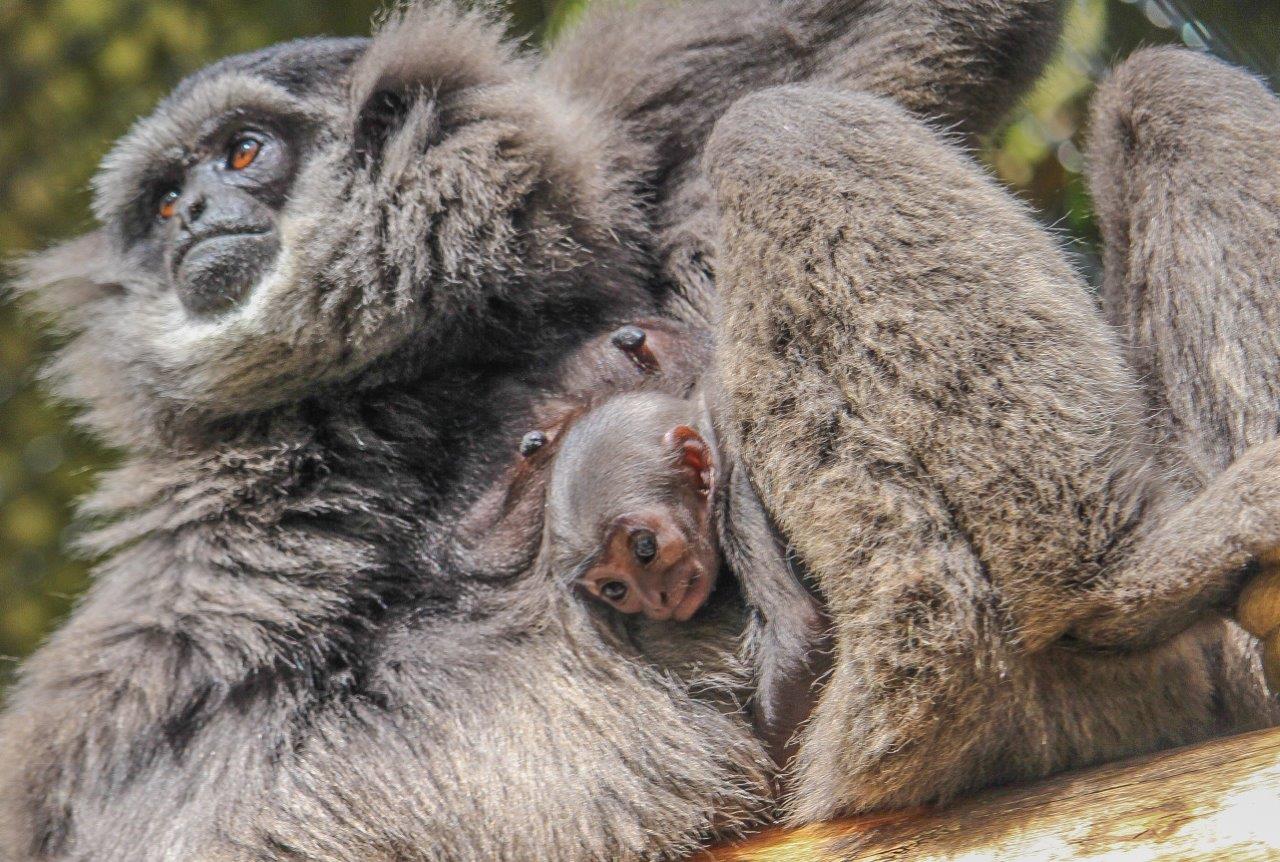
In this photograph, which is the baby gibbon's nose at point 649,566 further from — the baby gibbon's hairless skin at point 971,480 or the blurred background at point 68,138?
the blurred background at point 68,138

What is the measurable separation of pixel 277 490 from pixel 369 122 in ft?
4.28

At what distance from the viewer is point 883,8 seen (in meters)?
4.17

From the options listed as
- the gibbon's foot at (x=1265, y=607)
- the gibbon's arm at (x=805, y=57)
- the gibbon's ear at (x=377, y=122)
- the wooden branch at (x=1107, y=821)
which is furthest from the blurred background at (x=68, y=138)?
the wooden branch at (x=1107, y=821)

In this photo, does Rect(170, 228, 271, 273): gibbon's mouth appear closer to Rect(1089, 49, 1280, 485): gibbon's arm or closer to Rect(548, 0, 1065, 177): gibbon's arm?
Rect(548, 0, 1065, 177): gibbon's arm

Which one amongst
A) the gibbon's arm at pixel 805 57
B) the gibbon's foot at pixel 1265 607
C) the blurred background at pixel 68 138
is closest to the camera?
the gibbon's foot at pixel 1265 607

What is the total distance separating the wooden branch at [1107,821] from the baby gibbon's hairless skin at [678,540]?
34 centimetres

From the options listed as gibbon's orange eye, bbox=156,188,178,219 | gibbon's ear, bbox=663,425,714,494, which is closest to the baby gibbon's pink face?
gibbon's ear, bbox=663,425,714,494

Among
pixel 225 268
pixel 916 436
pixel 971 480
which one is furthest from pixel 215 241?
pixel 971 480

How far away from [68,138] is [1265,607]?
5.79m

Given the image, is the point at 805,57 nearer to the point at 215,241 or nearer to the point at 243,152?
the point at 243,152

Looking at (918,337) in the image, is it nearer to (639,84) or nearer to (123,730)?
(639,84)

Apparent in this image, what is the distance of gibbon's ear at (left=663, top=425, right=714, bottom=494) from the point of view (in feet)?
10.9

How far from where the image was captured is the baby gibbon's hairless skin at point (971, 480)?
2779 millimetres

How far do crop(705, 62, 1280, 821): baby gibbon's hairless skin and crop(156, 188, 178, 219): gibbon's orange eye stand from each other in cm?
216
